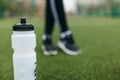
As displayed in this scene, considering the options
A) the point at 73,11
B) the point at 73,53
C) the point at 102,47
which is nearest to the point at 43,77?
the point at 73,53

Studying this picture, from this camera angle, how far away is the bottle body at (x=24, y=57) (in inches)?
89.2

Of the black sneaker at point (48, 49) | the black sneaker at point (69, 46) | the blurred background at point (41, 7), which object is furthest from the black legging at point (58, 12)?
the blurred background at point (41, 7)

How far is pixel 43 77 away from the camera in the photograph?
275 cm

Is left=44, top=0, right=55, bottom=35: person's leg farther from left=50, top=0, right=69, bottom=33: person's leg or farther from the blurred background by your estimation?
the blurred background

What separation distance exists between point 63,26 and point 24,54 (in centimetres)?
172

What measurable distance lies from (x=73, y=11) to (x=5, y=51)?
62.4ft

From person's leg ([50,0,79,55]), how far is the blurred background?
1752 cm

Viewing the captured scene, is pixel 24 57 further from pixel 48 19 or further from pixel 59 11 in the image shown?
Result: pixel 48 19

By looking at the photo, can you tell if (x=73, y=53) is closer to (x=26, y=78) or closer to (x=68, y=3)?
(x=26, y=78)

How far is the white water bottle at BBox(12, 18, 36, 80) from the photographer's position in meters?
2.25

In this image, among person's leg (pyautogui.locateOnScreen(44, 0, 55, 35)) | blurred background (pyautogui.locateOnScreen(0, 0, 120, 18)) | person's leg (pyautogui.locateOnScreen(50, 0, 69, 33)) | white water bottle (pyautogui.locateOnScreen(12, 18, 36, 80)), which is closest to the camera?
white water bottle (pyautogui.locateOnScreen(12, 18, 36, 80))

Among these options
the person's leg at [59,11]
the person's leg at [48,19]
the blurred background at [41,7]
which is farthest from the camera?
the blurred background at [41,7]

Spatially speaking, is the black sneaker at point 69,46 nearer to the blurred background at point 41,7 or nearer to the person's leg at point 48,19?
the person's leg at point 48,19

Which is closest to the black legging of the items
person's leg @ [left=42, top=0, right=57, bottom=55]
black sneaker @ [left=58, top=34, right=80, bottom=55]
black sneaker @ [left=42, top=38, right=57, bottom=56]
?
person's leg @ [left=42, top=0, right=57, bottom=55]
